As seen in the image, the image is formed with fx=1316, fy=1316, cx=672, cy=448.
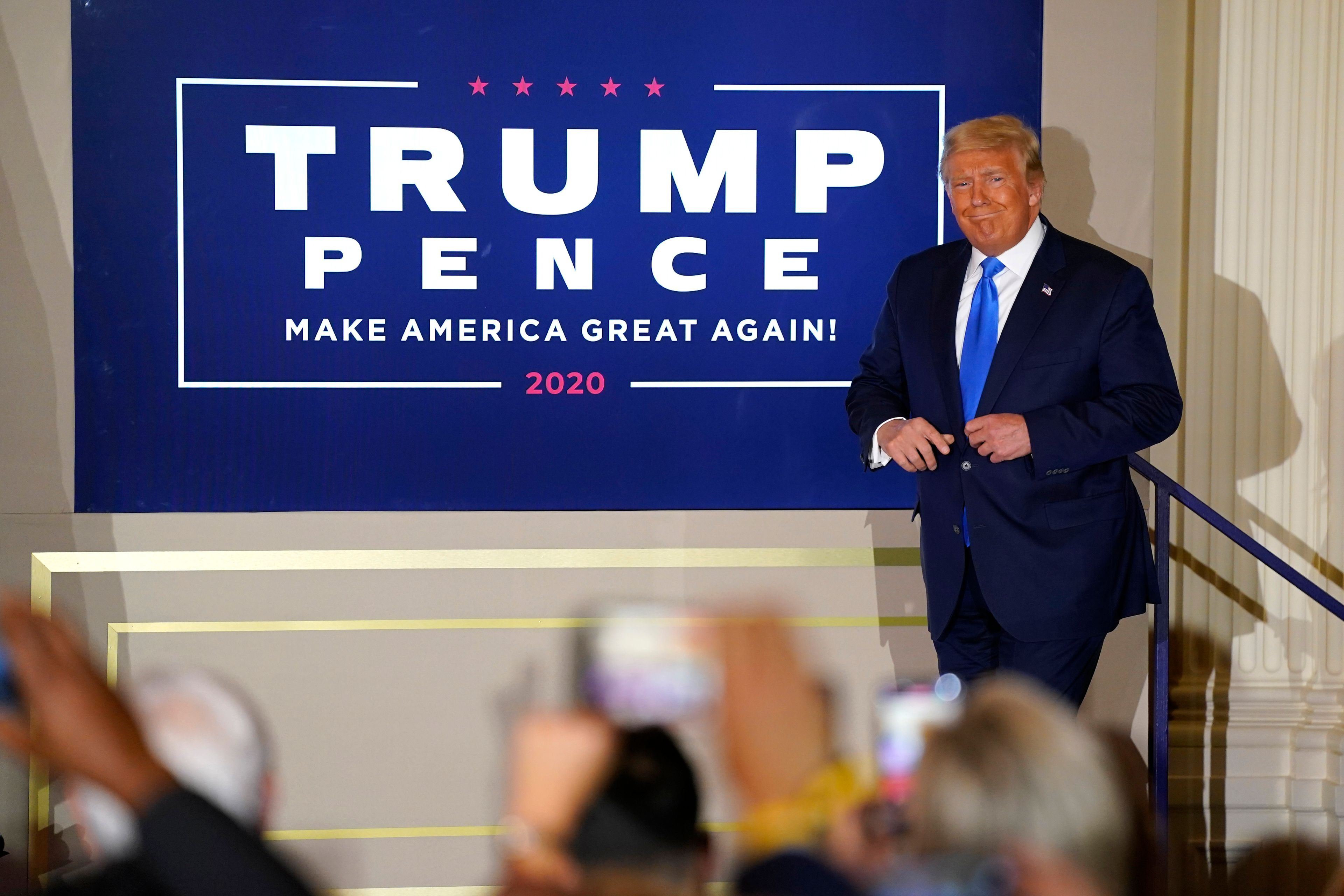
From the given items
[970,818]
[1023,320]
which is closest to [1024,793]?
[970,818]

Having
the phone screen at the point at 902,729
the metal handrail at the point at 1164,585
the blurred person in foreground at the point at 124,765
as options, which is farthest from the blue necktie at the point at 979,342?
the blurred person in foreground at the point at 124,765

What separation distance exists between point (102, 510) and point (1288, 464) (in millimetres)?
3266

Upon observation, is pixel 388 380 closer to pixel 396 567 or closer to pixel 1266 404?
pixel 396 567

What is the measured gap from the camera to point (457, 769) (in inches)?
134

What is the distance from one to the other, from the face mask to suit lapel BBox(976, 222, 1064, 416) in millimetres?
2028

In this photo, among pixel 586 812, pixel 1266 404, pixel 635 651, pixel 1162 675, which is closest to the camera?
pixel 586 812

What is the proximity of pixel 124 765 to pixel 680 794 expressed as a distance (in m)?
0.47

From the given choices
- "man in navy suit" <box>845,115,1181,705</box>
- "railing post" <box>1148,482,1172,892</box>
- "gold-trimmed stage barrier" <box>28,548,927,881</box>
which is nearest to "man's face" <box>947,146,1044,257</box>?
"man in navy suit" <box>845,115,1181,705</box>

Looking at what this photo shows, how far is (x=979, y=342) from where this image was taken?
2.78 meters

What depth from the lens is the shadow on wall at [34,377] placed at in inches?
130

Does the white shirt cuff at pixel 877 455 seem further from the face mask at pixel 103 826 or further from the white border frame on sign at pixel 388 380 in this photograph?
the face mask at pixel 103 826

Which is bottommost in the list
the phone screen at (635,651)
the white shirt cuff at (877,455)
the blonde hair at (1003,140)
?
the phone screen at (635,651)

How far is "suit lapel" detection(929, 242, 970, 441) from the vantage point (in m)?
2.77

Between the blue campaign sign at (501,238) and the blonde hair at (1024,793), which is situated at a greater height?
the blue campaign sign at (501,238)
